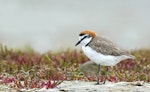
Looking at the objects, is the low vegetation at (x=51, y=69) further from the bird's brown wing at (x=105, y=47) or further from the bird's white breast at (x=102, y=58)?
the bird's brown wing at (x=105, y=47)

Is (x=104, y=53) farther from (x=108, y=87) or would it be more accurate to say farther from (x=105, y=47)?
(x=108, y=87)

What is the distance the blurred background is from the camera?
2561 centimetres

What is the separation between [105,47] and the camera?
12008mm

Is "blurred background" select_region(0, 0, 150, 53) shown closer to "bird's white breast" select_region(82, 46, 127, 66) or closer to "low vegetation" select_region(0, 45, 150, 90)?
"low vegetation" select_region(0, 45, 150, 90)

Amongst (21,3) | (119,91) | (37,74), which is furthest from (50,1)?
(119,91)

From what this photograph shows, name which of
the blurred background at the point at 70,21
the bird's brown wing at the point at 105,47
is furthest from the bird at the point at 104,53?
Answer: the blurred background at the point at 70,21

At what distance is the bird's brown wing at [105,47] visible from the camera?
1194 centimetres

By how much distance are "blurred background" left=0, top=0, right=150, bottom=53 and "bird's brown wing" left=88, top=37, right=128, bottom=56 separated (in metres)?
11.0

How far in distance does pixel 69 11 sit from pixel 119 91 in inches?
756

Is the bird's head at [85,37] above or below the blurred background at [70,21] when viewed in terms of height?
below

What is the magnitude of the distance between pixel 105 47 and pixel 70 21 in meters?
16.8

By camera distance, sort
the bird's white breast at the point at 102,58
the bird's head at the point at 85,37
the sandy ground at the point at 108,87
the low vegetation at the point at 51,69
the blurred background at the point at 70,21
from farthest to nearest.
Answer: the blurred background at the point at 70,21 < the low vegetation at the point at 51,69 < the bird's head at the point at 85,37 < the bird's white breast at the point at 102,58 < the sandy ground at the point at 108,87

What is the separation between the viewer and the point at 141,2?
32.4m

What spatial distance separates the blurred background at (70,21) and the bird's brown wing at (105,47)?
36.2 ft
